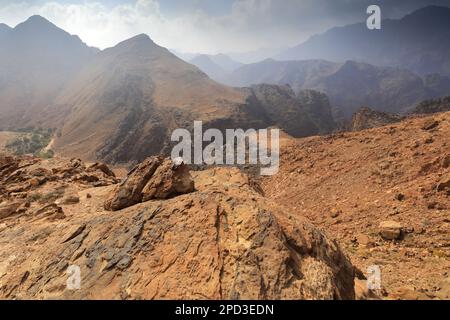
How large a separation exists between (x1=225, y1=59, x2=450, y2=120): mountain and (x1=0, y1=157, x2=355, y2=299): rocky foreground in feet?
232

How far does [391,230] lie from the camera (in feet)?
32.8

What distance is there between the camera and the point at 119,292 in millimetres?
4957

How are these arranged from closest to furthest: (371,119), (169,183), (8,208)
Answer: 1. (169,183)
2. (8,208)
3. (371,119)

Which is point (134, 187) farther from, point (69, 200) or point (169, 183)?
point (69, 200)

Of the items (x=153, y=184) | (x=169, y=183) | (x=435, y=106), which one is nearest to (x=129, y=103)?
(x=435, y=106)

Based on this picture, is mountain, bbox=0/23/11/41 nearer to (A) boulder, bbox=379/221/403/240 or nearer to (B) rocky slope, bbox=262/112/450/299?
(B) rocky slope, bbox=262/112/450/299

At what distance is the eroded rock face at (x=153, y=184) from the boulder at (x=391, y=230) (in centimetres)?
625

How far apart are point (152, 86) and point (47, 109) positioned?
2711 cm

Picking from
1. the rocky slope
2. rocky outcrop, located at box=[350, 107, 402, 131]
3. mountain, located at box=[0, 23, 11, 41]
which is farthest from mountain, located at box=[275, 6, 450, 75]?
mountain, located at box=[0, 23, 11, 41]

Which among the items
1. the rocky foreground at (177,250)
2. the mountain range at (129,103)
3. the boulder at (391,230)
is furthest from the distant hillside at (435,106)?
the rocky foreground at (177,250)

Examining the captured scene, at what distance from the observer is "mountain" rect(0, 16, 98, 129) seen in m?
71.3

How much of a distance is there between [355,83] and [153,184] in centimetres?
12989
